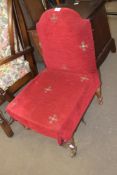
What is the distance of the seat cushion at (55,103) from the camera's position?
1.42 meters

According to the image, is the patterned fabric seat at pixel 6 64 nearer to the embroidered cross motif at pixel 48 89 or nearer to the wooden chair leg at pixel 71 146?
the embroidered cross motif at pixel 48 89

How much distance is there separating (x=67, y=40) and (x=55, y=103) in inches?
17.7

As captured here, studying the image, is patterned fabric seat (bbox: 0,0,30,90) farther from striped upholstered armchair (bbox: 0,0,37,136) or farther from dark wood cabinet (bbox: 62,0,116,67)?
dark wood cabinet (bbox: 62,0,116,67)

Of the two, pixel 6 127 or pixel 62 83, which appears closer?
pixel 62 83

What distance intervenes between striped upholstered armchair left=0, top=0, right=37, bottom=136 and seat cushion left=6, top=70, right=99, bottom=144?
287 mm

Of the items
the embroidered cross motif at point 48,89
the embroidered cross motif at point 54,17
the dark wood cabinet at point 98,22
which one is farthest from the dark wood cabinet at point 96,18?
the embroidered cross motif at point 48,89

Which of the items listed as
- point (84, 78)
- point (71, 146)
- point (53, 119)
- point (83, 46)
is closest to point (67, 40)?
point (83, 46)

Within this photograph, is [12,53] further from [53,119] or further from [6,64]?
[53,119]

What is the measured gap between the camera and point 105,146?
64.1 inches

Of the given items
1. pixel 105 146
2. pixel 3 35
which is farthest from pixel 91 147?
pixel 3 35

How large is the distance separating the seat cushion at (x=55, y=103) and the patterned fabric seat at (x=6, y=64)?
288 mm

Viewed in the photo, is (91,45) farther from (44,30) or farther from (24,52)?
(24,52)

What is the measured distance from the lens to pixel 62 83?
1.67 meters

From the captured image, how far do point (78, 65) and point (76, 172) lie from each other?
0.75 metres
